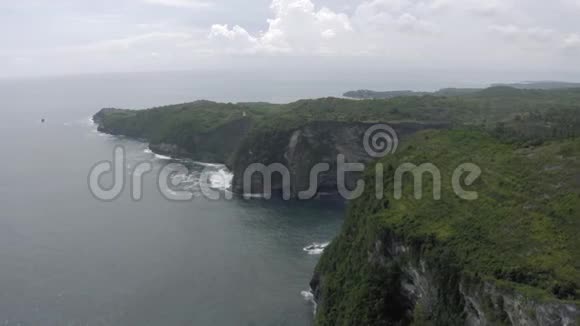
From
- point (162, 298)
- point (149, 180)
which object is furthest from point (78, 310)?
point (149, 180)

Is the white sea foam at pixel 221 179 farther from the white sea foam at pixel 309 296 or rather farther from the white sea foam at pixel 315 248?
the white sea foam at pixel 309 296

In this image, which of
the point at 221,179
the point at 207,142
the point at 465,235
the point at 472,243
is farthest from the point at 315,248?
the point at 207,142

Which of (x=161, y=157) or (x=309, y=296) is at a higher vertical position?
(x=161, y=157)

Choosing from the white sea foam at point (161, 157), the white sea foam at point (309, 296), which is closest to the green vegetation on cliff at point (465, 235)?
the white sea foam at point (309, 296)

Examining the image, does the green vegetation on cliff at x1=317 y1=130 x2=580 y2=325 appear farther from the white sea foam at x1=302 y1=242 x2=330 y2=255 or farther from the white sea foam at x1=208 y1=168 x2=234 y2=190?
the white sea foam at x1=208 y1=168 x2=234 y2=190

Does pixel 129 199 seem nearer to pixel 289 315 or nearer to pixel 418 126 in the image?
pixel 289 315

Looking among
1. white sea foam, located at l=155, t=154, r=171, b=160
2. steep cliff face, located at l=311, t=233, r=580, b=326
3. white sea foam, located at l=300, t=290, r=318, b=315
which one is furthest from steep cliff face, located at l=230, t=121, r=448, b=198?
steep cliff face, located at l=311, t=233, r=580, b=326

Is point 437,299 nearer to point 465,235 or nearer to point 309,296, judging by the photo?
point 465,235

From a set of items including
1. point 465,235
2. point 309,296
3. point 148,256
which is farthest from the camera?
point 148,256
